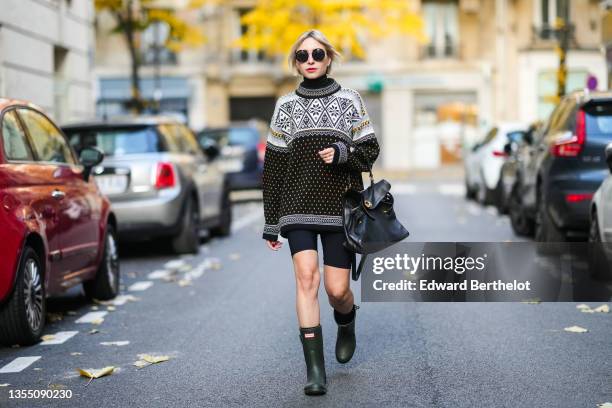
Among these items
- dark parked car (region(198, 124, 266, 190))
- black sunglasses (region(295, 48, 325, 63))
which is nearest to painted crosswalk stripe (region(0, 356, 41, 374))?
black sunglasses (region(295, 48, 325, 63))

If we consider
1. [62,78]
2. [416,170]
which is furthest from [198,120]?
[62,78]

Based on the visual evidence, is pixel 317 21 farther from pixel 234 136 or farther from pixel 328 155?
pixel 328 155

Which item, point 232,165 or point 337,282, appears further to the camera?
point 232,165

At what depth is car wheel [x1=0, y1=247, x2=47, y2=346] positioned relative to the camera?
7.99 meters

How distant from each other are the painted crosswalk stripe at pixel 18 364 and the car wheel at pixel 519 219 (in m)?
8.82

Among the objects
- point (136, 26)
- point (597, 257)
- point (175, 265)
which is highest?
point (136, 26)

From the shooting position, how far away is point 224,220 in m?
17.6

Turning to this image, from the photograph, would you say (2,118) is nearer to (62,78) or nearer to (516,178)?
(516,178)

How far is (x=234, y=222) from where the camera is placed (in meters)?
21.2

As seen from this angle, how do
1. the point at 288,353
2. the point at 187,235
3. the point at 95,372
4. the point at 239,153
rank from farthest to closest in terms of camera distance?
1. the point at 239,153
2. the point at 187,235
3. the point at 288,353
4. the point at 95,372

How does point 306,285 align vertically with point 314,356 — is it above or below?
above

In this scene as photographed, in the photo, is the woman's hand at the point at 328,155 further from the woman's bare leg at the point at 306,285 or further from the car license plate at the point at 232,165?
the car license plate at the point at 232,165

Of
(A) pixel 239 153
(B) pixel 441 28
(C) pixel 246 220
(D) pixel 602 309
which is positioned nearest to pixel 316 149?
(D) pixel 602 309

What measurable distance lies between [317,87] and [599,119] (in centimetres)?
652
